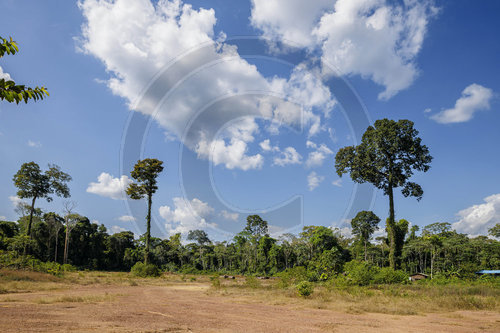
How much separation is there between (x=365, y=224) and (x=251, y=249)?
2434 centimetres

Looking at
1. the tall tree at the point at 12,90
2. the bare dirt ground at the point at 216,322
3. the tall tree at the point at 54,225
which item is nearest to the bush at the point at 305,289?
the bare dirt ground at the point at 216,322

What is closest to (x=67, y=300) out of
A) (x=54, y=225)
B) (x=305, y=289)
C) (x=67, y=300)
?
(x=67, y=300)

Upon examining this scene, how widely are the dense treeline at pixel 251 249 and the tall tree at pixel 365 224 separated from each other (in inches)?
37.4

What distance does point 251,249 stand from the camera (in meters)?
57.2

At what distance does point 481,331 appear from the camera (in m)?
7.45

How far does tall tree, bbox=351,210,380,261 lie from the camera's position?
58188 mm

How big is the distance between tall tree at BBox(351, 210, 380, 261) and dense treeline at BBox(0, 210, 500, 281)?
0.95m

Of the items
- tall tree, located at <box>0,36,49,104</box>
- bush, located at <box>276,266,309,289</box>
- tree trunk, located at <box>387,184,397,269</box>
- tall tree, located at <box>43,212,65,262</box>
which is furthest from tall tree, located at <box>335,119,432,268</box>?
tall tree, located at <box>43,212,65,262</box>

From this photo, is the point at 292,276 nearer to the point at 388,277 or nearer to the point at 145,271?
the point at 388,277

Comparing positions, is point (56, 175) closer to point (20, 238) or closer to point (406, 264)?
point (20, 238)

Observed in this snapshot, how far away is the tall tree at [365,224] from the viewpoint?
58188 millimetres

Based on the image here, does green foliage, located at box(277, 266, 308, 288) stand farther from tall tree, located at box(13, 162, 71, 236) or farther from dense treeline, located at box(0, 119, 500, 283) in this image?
tall tree, located at box(13, 162, 71, 236)

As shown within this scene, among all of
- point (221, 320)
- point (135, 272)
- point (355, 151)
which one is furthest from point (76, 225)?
point (221, 320)

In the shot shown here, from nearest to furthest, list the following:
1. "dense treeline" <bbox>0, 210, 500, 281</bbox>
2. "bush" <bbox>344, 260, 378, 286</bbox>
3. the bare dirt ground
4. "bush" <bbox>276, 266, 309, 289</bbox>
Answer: the bare dirt ground → "bush" <bbox>344, 260, 378, 286</bbox> → "bush" <bbox>276, 266, 309, 289</bbox> → "dense treeline" <bbox>0, 210, 500, 281</bbox>
